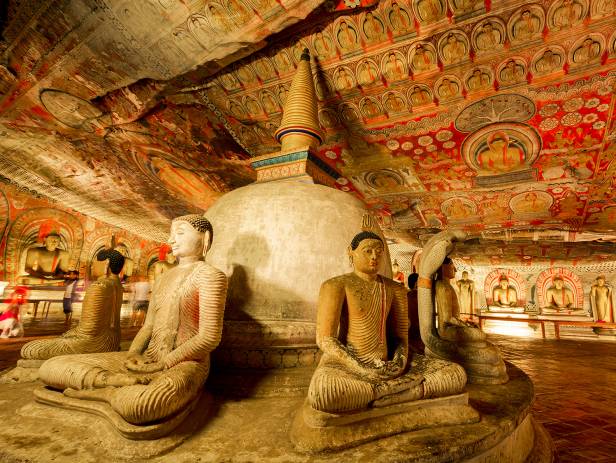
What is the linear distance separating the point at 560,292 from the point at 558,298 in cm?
29

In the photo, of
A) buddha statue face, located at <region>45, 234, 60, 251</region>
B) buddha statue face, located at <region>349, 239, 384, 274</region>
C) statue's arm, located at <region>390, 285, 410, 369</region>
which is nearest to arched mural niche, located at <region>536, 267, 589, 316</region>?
statue's arm, located at <region>390, 285, 410, 369</region>

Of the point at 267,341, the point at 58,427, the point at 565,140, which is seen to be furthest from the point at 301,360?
the point at 565,140

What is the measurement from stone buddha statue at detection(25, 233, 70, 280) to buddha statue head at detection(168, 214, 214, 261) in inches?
377

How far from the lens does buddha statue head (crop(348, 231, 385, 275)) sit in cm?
188

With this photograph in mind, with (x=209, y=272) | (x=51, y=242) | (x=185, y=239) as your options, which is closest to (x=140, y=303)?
(x=51, y=242)

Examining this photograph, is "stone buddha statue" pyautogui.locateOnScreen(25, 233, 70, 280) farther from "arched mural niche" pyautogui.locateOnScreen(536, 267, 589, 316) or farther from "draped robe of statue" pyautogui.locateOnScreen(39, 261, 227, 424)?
"arched mural niche" pyautogui.locateOnScreen(536, 267, 589, 316)

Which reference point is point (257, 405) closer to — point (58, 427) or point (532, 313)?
point (58, 427)

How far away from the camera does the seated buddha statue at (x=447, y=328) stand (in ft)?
8.00

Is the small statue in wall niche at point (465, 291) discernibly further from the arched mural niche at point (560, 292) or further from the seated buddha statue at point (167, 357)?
the seated buddha statue at point (167, 357)

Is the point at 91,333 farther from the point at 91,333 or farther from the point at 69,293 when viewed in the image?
the point at 69,293

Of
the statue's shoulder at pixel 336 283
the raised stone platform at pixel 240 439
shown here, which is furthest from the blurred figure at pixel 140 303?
the statue's shoulder at pixel 336 283

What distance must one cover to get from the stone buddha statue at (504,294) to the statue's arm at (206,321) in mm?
16422

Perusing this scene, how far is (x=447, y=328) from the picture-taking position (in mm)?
2773

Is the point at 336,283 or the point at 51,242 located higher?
the point at 51,242
